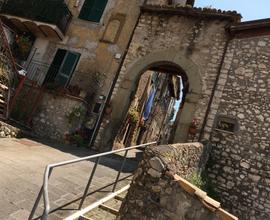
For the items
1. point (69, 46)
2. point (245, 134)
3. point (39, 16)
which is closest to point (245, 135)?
→ point (245, 134)

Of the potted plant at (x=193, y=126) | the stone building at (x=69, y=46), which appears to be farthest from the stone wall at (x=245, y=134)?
the stone building at (x=69, y=46)

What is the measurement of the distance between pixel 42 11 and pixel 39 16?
0.26 m

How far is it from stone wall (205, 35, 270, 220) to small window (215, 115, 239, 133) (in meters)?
0.09

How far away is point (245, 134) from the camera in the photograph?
9258 millimetres

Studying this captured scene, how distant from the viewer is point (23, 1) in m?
13.6

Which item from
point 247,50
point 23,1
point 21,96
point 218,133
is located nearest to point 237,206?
point 218,133

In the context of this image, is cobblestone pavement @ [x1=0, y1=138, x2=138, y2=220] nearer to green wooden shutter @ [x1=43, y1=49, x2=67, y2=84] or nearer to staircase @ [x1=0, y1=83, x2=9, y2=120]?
staircase @ [x1=0, y1=83, x2=9, y2=120]

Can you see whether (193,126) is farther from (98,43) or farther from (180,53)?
(98,43)

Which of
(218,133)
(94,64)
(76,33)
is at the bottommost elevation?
(218,133)

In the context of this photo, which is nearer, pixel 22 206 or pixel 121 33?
pixel 22 206

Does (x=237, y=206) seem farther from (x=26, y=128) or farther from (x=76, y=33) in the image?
(x=76, y=33)

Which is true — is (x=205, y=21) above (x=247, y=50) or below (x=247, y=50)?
above

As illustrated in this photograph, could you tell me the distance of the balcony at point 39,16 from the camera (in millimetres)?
A: 12734

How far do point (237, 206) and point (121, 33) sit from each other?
8032 millimetres
